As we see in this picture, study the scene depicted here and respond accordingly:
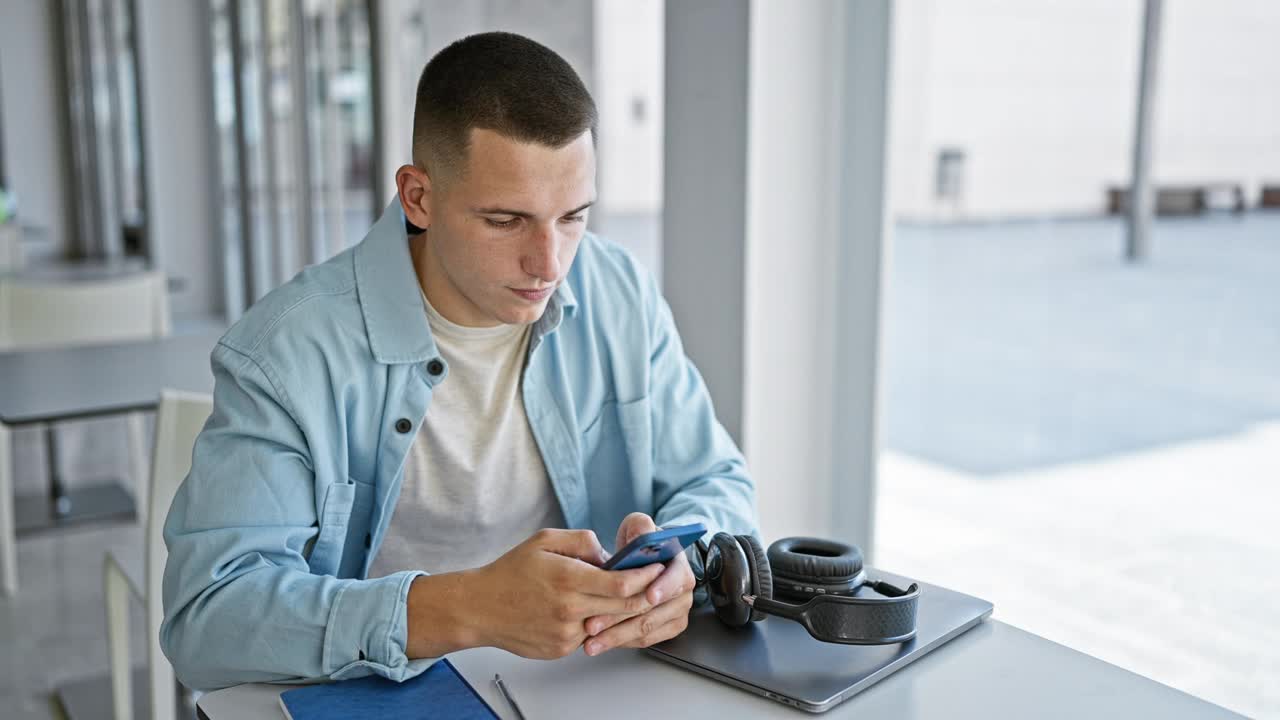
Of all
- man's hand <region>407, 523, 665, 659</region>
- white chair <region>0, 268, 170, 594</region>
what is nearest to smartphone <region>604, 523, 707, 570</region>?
man's hand <region>407, 523, 665, 659</region>

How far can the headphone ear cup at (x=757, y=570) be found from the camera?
3.92ft

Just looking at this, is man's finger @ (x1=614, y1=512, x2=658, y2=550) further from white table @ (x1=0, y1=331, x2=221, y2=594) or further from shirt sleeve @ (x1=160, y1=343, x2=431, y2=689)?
white table @ (x1=0, y1=331, x2=221, y2=594)

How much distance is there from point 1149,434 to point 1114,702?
1.16 meters

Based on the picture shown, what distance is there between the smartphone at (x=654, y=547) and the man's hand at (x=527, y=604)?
0.03 ft

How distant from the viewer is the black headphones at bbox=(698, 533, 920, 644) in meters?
1.15

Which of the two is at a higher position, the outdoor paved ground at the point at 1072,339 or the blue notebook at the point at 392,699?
the outdoor paved ground at the point at 1072,339

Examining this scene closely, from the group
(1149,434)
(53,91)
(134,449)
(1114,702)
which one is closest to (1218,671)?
(1149,434)

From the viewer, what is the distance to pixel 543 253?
1.29m

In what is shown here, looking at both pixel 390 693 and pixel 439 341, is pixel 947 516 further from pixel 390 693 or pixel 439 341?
pixel 390 693

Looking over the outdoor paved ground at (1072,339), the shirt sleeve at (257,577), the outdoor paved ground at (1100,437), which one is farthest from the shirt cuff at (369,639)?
the outdoor paved ground at (1072,339)

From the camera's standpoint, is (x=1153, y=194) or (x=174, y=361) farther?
(x=174, y=361)

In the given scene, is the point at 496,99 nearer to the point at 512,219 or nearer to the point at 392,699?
the point at 512,219

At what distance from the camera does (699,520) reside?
144 cm

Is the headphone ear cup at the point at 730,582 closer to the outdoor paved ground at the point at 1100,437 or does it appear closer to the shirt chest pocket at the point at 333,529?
the shirt chest pocket at the point at 333,529
